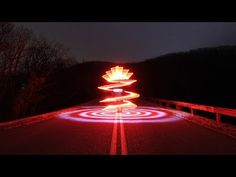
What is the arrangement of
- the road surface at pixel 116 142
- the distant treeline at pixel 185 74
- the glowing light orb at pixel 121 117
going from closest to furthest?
the road surface at pixel 116 142 → the glowing light orb at pixel 121 117 → the distant treeline at pixel 185 74

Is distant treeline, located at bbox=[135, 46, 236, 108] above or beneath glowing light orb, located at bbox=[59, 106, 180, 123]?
above

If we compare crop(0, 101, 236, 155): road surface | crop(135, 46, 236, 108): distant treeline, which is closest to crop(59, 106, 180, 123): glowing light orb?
crop(0, 101, 236, 155): road surface

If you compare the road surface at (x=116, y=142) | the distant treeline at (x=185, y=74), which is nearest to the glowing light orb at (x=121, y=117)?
the road surface at (x=116, y=142)

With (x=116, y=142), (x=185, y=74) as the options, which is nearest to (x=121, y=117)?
(x=116, y=142)

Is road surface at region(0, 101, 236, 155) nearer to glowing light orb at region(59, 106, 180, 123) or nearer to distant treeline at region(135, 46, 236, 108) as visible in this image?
glowing light orb at region(59, 106, 180, 123)

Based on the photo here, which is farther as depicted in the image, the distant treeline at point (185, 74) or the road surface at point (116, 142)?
the distant treeline at point (185, 74)

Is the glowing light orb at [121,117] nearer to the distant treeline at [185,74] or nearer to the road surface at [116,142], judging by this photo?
the road surface at [116,142]

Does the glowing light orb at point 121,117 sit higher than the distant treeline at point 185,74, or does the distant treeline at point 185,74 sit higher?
the distant treeline at point 185,74

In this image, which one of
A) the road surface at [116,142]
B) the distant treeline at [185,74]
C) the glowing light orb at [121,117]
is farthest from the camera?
the distant treeline at [185,74]
